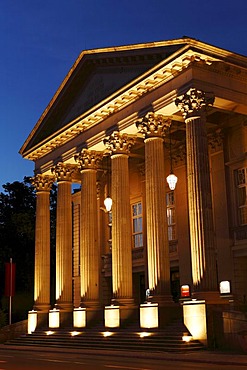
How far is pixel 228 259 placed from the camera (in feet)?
106

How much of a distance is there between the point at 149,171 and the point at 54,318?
13230 millimetres

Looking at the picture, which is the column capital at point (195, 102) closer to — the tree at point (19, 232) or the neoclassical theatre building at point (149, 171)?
the neoclassical theatre building at point (149, 171)

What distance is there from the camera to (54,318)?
35.8 meters

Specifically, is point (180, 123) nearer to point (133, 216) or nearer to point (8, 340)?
point (133, 216)

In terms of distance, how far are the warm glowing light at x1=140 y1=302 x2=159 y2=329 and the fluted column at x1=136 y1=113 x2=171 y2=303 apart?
0.45 metres

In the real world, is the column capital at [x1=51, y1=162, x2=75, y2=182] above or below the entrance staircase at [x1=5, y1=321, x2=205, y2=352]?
above

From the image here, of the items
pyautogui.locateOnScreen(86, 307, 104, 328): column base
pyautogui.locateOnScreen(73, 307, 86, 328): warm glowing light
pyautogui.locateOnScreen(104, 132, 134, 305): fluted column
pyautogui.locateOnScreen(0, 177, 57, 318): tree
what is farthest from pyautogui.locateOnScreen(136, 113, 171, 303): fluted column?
pyautogui.locateOnScreen(0, 177, 57, 318): tree

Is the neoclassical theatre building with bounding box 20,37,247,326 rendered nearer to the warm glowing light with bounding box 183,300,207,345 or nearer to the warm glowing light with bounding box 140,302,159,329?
the warm glowing light with bounding box 140,302,159,329

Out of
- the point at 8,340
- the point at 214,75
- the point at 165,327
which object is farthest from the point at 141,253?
the point at 214,75

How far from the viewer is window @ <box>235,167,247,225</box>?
32250 mm

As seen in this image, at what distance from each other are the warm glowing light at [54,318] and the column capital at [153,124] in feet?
45.4

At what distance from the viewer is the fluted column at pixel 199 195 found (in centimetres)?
2430

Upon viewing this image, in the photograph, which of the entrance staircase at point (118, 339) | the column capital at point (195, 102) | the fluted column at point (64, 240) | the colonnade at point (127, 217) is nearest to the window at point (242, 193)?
the colonnade at point (127, 217)

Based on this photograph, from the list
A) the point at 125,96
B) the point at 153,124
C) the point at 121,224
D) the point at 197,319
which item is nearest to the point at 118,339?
the point at 197,319
